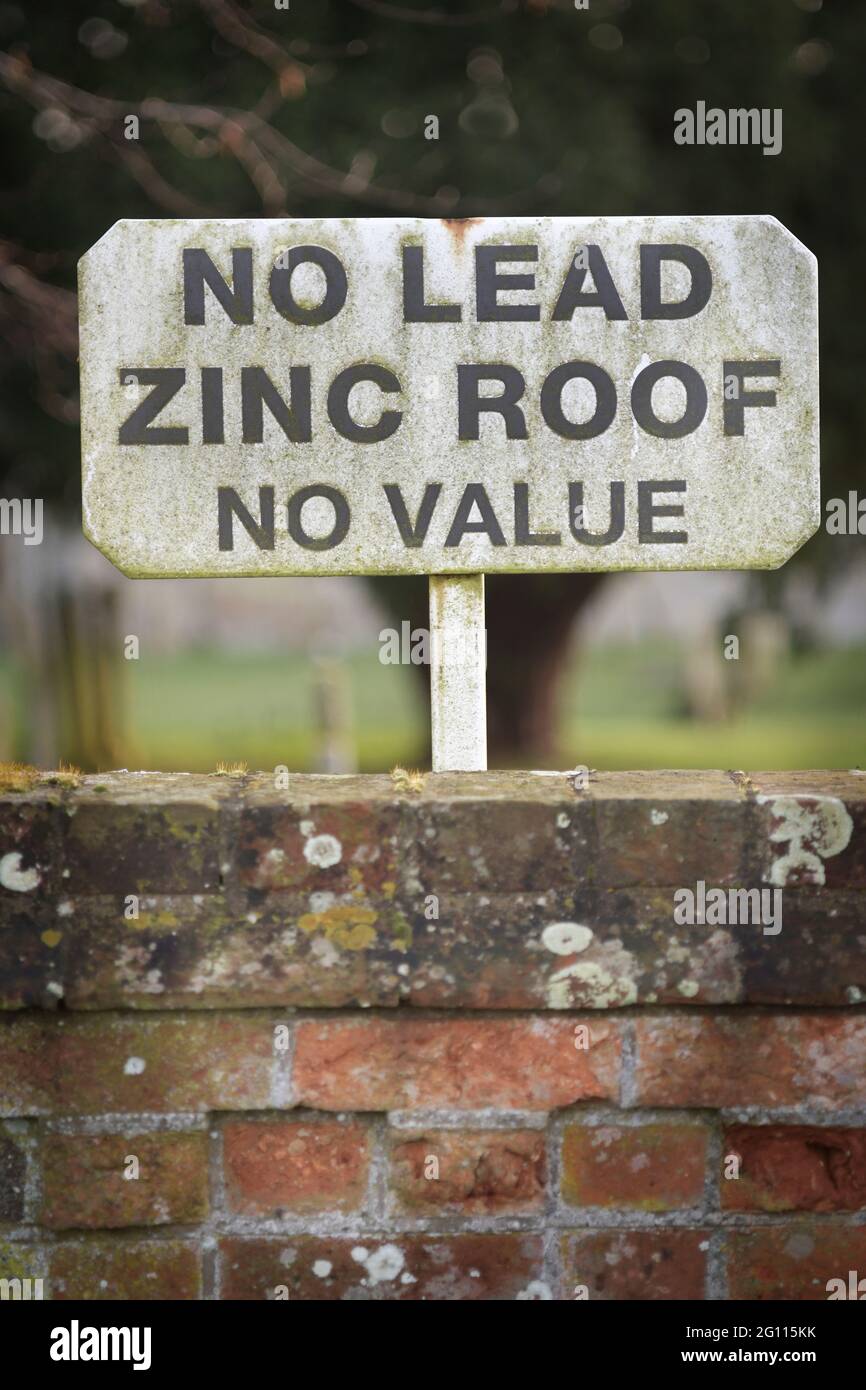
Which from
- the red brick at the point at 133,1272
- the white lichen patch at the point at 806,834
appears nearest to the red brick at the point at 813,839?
the white lichen patch at the point at 806,834

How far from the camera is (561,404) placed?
6.94 feet

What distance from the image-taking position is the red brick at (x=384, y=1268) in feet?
5.98

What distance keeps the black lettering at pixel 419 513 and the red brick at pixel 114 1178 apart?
0.98 meters

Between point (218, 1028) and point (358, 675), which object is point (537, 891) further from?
point (358, 675)

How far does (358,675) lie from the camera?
23.0 metres

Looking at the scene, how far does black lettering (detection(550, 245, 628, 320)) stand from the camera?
2.10m

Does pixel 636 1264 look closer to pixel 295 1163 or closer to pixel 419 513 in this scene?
pixel 295 1163

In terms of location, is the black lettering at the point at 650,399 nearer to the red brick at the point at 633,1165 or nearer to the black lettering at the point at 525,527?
the black lettering at the point at 525,527

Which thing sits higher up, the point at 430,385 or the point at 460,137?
the point at 460,137

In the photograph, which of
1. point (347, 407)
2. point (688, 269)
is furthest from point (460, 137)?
point (347, 407)

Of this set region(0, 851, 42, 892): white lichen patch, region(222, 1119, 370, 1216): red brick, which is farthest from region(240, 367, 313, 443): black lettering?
region(222, 1119, 370, 1216): red brick

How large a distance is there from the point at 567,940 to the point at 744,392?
951 millimetres

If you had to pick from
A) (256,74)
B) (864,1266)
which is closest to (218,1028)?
(864,1266)

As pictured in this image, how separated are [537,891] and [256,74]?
272 inches
